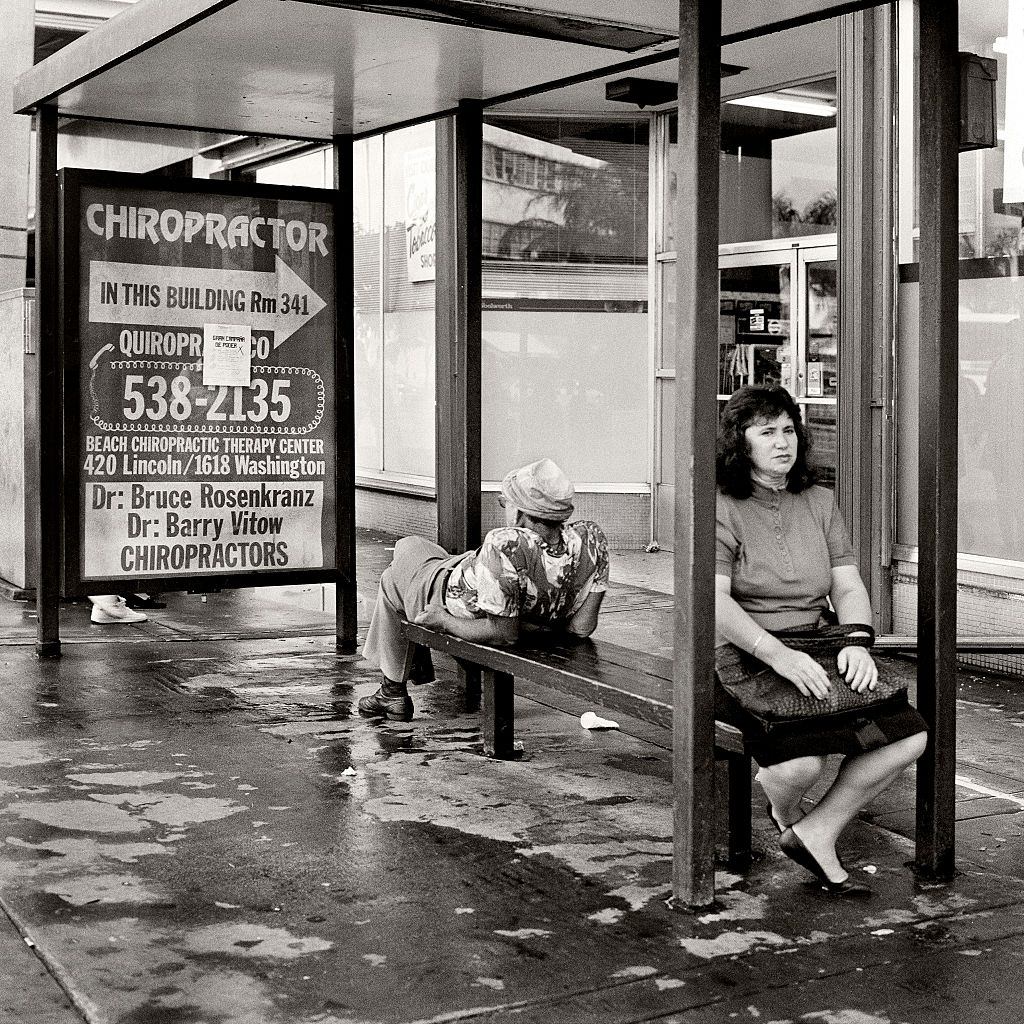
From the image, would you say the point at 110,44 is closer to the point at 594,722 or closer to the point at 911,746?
the point at 594,722

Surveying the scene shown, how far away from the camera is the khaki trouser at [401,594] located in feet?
19.1

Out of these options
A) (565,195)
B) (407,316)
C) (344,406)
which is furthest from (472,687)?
(407,316)

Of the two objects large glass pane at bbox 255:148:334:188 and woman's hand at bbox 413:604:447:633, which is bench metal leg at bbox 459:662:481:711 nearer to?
woman's hand at bbox 413:604:447:633

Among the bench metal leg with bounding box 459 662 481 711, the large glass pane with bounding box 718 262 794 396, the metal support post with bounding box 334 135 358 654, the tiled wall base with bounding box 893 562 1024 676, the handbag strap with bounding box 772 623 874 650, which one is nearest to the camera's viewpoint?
the handbag strap with bounding box 772 623 874 650

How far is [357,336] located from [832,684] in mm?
10032

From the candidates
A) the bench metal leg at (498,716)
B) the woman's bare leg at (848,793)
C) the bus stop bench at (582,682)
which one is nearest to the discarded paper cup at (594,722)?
the bus stop bench at (582,682)

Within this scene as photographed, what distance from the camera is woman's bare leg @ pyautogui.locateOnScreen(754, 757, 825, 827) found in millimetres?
4277

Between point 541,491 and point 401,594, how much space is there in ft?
2.85

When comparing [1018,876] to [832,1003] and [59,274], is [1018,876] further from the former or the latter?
[59,274]

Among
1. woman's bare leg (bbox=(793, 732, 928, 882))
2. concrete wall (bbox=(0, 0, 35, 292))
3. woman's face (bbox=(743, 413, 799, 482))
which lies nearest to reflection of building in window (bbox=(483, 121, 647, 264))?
concrete wall (bbox=(0, 0, 35, 292))

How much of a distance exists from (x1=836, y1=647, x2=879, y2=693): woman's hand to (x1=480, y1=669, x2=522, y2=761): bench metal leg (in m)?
1.67

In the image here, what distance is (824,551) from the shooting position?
4637 millimetres

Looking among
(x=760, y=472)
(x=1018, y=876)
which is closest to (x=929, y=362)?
(x=760, y=472)

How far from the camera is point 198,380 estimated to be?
745cm
